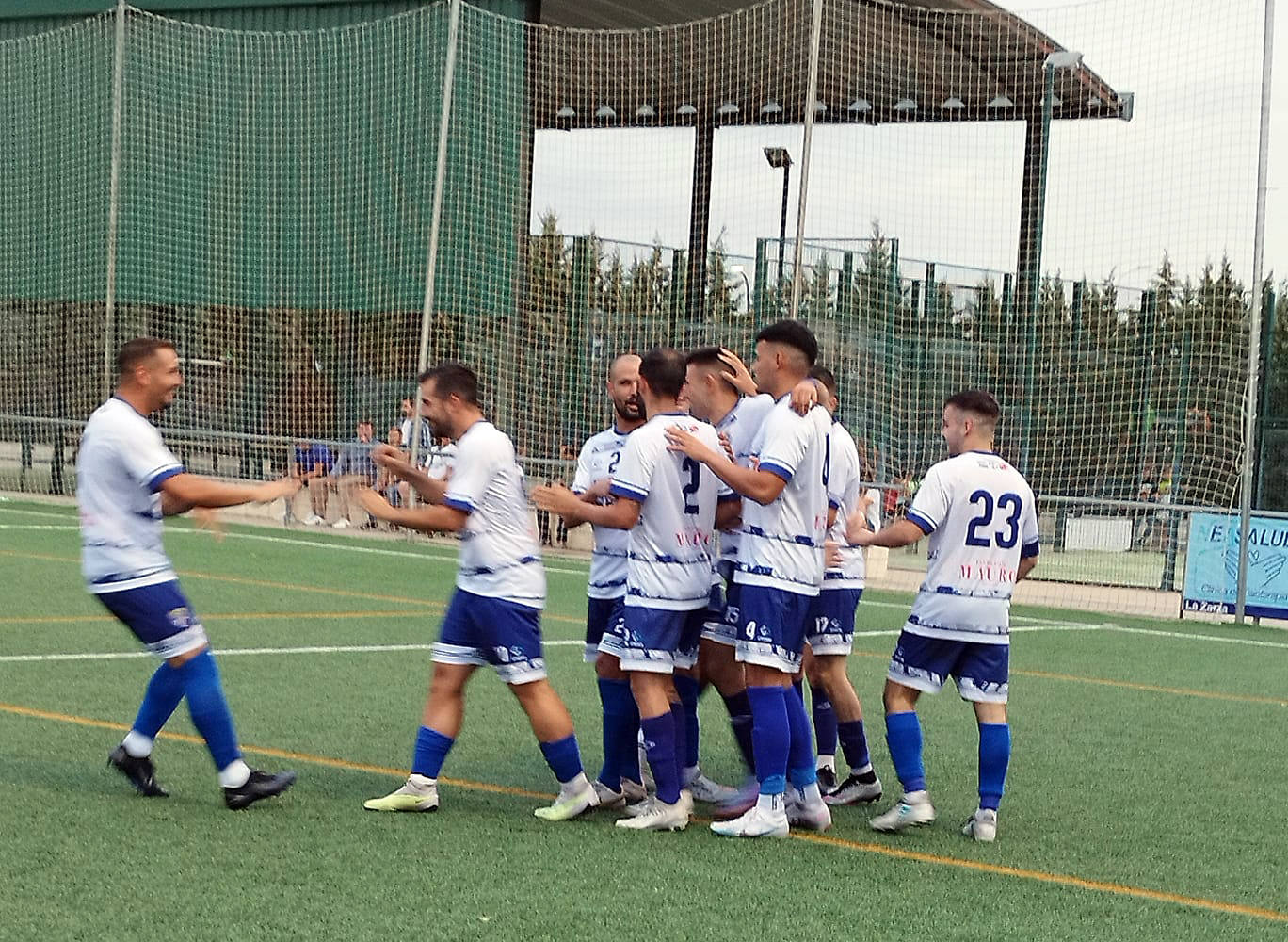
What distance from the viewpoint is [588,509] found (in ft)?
20.5

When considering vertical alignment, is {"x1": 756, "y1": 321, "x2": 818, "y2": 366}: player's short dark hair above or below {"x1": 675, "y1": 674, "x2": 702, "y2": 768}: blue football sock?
above

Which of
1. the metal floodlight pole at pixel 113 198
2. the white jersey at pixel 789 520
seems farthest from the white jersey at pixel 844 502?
the metal floodlight pole at pixel 113 198

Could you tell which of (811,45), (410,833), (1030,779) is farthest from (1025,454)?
(410,833)

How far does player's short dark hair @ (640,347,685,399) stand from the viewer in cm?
648

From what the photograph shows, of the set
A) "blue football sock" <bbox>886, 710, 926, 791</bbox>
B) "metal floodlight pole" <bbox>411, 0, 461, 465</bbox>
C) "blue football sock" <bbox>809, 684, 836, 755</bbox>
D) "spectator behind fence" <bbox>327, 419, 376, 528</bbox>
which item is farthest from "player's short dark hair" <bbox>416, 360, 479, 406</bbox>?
"spectator behind fence" <bbox>327, 419, 376, 528</bbox>

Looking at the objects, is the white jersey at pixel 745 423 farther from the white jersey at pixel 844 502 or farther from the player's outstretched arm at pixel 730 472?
the player's outstretched arm at pixel 730 472

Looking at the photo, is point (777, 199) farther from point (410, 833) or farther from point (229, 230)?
point (410, 833)

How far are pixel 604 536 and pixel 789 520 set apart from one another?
3.52 ft

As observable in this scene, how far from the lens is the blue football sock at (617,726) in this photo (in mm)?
6957

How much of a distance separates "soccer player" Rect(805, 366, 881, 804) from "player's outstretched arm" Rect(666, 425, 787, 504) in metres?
1.05

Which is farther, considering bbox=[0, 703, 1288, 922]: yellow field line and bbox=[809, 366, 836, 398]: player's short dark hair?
bbox=[809, 366, 836, 398]: player's short dark hair

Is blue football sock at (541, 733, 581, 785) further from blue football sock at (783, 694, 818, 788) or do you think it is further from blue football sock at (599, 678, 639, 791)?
blue football sock at (783, 694, 818, 788)

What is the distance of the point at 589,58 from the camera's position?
70.7ft

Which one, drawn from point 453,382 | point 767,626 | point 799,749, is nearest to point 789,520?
point 767,626
